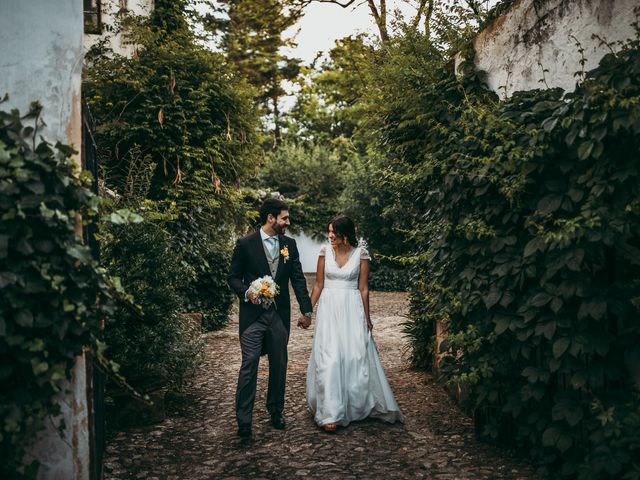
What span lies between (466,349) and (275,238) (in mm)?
2230

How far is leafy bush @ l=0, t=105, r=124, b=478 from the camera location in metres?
2.97

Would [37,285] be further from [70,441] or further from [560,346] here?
[560,346]

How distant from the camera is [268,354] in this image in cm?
605

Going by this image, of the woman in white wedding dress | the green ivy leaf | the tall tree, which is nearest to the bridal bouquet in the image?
the woman in white wedding dress

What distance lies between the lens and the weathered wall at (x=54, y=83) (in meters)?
3.43

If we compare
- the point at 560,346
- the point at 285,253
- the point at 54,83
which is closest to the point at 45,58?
the point at 54,83

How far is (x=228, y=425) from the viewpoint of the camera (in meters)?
6.15

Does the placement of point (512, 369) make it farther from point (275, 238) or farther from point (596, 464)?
point (275, 238)

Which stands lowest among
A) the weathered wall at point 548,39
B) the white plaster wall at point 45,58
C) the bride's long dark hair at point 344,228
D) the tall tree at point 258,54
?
the bride's long dark hair at point 344,228

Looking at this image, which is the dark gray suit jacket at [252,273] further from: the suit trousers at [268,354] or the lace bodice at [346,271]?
the lace bodice at [346,271]

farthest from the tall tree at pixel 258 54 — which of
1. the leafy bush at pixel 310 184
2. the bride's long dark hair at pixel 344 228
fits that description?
the bride's long dark hair at pixel 344 228

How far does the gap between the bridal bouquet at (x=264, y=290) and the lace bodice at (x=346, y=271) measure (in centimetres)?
90

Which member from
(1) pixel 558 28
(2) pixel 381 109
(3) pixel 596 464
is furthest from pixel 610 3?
(2) pixel 381 109

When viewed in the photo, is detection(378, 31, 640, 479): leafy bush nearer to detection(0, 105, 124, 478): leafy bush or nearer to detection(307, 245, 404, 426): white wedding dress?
detection(307, 245, 404, 426): white wedding dress
